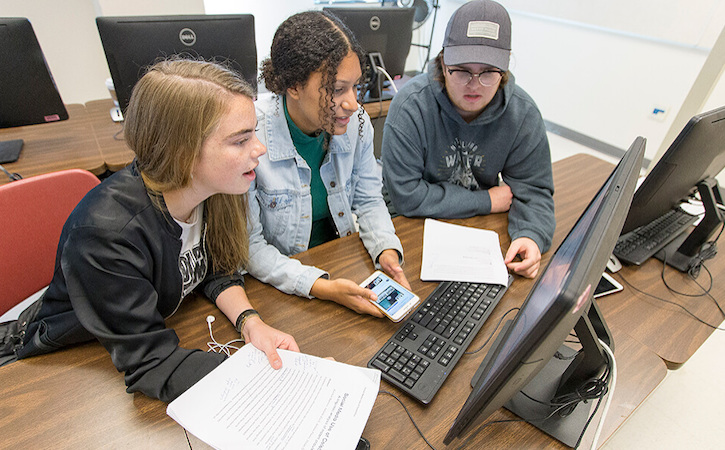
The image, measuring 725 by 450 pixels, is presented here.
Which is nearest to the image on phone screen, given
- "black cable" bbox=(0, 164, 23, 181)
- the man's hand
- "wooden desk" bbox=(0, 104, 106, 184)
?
the man's hand

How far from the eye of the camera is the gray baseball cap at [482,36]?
1101 millimetres

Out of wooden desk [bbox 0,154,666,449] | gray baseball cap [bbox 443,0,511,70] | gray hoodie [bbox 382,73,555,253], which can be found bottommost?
wooden desk [bbox 0,154,666,449]

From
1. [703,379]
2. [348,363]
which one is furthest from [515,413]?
[703,379]

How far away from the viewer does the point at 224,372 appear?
0.70 metres

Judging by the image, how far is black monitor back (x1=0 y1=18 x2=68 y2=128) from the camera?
1.30 meters

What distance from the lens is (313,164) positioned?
3.82ft

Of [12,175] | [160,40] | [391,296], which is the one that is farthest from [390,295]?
[12,175]

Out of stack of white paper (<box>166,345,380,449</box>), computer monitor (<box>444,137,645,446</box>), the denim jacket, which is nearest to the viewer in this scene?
computer monitor (<box>444,137,645,446</box>)

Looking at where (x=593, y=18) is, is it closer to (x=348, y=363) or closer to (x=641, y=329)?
(x=641, y=329)

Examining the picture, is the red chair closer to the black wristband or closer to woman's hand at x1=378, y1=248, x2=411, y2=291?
the black wristband

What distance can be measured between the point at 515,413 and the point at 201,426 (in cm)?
54

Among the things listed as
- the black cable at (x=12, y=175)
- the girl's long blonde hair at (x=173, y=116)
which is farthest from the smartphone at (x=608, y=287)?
the black cable at (x=12, y=175)

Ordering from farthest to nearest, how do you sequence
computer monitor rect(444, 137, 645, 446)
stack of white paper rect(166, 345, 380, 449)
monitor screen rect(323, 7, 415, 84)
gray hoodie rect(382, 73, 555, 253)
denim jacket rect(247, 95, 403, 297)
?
1. monitor screen rect(323, 7, 415, 84)
2. gray hoodie rect(382, 73, 555, 253)
3. denim jacket rect(247, 95, 403, 297)
4. stack of white paper rect(166, 345, 380, 449)
5. computer monitor rect(444, 137, 645, 446)

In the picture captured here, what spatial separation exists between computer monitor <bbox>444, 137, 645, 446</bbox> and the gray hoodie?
0.50m
